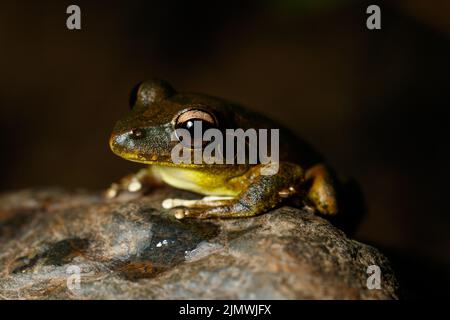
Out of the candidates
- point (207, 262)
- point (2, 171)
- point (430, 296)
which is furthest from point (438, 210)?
point (2, 171)

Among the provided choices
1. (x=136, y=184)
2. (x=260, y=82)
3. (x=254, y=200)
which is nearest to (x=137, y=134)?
Result: (x=136, y=184)

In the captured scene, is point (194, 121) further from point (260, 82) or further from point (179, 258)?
point (260, 82)

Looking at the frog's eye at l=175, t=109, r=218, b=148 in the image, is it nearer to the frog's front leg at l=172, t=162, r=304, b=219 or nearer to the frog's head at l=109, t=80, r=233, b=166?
the frog's head at l=109, t=80, r=233, b=166

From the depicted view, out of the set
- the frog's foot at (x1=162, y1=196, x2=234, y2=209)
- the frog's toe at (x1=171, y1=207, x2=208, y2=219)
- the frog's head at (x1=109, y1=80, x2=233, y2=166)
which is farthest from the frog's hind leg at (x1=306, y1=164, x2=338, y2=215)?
the frog's toe at (x1=171, y1=207, x2=208, y2=219)

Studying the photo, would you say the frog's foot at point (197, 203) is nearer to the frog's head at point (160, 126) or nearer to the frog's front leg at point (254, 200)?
the frog's front leg at point (254, 200)

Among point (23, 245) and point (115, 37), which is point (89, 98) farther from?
point (23, 245)
